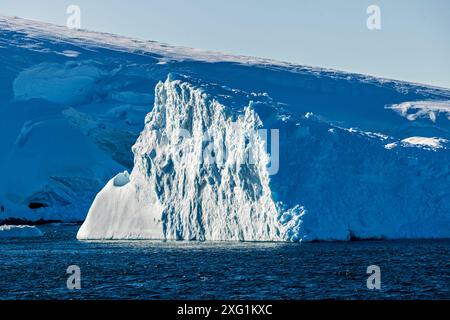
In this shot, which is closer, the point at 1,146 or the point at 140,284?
the point at 140,284

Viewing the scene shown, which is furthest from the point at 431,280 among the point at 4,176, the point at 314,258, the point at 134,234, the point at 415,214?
the point at 4,176

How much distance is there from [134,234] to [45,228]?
17662mm

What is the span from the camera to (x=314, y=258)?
2769 cm

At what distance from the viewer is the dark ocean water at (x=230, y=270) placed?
69.1ft

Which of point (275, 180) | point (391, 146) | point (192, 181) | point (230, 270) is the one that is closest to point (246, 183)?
point (275, 180)

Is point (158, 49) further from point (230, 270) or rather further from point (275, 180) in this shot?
point (230, 270)

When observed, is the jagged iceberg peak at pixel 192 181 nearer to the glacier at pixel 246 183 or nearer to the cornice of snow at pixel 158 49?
the glacier at pixel 246 183

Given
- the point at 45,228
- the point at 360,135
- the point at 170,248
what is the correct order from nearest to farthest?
1. the point at 170,248
2. the point at 360,135
3. the point at 45,228

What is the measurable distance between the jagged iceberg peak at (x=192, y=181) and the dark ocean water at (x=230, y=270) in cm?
101

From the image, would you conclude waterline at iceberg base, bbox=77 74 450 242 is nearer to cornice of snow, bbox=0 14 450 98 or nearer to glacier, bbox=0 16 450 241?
glacier, bbox=0 16 450 241

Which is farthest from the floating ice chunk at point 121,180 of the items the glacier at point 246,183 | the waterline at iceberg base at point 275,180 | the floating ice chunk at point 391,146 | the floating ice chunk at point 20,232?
the floating ice chunk at point 391,146

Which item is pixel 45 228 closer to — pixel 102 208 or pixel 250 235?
pixel 102 208

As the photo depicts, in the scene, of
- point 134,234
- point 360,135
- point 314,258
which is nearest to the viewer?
point 314,258
